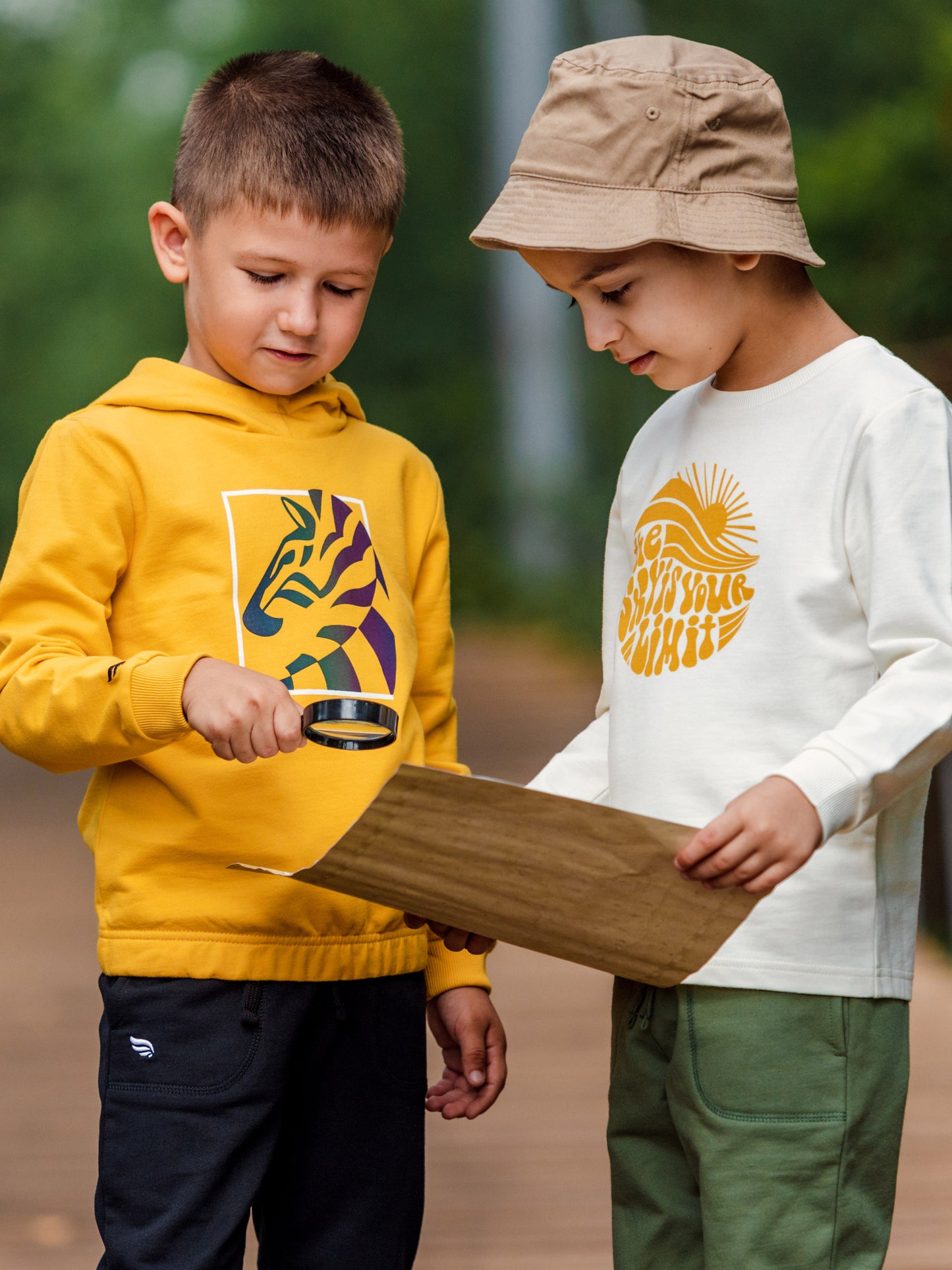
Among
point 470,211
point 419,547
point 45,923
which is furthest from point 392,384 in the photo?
point 419,547

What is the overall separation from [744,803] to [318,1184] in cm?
67

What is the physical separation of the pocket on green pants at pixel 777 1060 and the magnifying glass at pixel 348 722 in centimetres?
40

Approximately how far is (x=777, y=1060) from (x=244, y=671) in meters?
0.60

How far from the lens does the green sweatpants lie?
1521 millimetres

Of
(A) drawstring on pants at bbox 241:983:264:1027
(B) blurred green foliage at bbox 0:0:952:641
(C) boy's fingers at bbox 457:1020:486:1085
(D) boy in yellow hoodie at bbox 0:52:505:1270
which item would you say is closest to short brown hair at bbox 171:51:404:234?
(D) boy in yellow hoodie at bbox 0:52:505:1270

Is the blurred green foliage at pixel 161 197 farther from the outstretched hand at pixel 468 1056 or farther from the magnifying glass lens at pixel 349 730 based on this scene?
the magnifying glass lens at pixel 349 730

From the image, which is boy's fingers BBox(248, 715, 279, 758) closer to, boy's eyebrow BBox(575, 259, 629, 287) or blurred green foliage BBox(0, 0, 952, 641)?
boy's eyebrow BBox(575, 259, 629, 287)

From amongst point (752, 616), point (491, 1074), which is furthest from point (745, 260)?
point (491, 1074)

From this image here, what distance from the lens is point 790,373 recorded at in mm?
1625

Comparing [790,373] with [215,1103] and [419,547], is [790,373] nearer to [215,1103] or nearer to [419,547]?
[419,547]

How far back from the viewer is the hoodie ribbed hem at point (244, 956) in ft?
5.29

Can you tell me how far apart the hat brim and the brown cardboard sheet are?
0.54 metres

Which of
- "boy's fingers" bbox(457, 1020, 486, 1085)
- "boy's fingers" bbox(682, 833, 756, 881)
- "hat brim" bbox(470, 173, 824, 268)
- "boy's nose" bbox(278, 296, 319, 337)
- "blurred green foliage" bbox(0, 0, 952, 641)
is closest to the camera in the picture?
"boy's fingers" bbox(682, 833, 756, 881)

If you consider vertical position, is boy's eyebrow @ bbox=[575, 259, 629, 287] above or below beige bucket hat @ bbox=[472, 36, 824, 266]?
below
